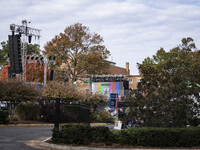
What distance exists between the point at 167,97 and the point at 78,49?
3482cm

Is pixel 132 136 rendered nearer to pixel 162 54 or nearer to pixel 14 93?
pixel 14 93

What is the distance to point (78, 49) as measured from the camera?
48.2 m

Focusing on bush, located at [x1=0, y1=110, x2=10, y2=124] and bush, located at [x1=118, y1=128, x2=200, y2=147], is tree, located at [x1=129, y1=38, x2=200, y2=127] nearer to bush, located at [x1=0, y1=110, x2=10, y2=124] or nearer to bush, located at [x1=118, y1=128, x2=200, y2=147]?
bush, located at [x1=118, y1=128, x2=200, y2=147]

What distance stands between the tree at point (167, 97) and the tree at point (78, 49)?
31897mm

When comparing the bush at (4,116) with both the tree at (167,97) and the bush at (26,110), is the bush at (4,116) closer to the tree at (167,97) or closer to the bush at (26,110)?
the bush at (26,110)

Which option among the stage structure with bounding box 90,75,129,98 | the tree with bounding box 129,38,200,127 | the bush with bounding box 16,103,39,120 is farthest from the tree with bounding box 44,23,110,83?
the tree with bounding box 129,38,200,127

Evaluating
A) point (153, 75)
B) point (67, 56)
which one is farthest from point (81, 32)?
point (153, 75)

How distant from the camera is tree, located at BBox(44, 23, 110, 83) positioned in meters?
46.9

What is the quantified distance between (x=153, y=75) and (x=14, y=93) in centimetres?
1346

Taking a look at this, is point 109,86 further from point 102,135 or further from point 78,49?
point 102,135

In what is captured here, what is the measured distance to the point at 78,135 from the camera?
13117 millimetres

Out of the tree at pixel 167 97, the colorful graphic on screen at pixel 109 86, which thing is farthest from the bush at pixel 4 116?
the colorful graphic on screen at pixel 109 86

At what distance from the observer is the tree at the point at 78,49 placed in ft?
154

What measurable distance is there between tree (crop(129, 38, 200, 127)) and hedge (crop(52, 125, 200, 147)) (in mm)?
1090
